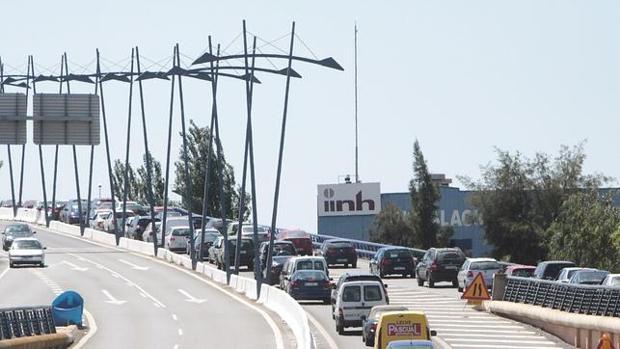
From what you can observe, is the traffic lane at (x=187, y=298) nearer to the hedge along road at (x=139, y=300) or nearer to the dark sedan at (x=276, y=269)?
the hedge along road at (x=139, y=300)

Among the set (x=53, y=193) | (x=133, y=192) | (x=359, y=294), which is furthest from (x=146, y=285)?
(x=133, y=192)

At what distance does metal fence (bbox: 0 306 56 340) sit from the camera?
3825 cm

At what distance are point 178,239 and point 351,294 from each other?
144 feet

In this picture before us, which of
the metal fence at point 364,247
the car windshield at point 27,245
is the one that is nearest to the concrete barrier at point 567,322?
the metal fence at point 364,247

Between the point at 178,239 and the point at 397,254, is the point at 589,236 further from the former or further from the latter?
the point at 178,239

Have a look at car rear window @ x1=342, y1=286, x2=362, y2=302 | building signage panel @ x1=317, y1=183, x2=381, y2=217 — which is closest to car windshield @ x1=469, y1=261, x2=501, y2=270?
car rear window @ x1=342, y1=286, x2=362, y2=302

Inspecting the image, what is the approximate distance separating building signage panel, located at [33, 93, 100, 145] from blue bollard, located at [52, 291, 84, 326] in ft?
53.0

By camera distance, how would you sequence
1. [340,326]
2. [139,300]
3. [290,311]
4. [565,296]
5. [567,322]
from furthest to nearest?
[139,300]
[290,311]
[340,326]
[565,296]
[567,322]

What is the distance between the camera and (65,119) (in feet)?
212

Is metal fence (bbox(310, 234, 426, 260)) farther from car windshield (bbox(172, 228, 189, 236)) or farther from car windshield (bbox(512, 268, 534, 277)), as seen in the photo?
car windshield (bbox(512, 268, 534, 277))

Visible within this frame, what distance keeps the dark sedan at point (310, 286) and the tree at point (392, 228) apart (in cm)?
4640

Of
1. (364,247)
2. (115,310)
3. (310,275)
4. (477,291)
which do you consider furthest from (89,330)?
(364,247)

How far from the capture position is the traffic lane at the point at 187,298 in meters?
44.8

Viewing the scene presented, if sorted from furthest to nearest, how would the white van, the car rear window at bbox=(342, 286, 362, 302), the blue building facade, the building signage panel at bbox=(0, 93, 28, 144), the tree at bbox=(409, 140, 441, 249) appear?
the blue building facade < the tree at bbox=(409, 140, 441, 249) < the building signage panel at bbox=(0, 93, 28, 144) < the car rear window at bbox=(342, 286, 362, 302) < the white van
